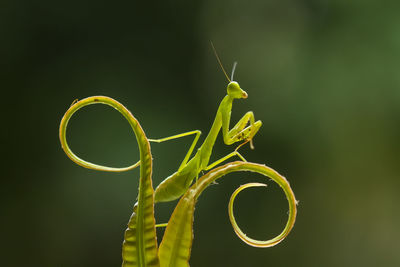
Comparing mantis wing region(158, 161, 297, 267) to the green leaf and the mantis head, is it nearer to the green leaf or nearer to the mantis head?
the green leaf

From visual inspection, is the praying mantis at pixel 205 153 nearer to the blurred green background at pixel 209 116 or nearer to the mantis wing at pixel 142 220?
the mantis wing at pixel 142 220

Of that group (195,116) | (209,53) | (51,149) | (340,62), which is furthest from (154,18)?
(340,62)

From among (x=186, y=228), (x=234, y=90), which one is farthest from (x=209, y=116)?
(x=186, y=228)

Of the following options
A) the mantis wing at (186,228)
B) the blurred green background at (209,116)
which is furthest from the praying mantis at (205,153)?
the blurred green background at (209,116)

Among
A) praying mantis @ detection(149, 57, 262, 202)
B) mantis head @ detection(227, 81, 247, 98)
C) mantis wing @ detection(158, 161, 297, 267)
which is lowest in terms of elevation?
mantis wing @ detection(158, 161, 297, 267)

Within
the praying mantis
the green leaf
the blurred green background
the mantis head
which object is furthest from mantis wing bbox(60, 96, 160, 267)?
the blurred green background

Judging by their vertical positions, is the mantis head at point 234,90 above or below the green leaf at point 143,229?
above

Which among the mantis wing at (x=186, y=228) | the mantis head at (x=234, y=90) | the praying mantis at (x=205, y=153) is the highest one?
the mantis head at (x=234, y=90)

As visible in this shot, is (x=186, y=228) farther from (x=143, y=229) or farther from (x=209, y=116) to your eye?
(x=209, y=116)

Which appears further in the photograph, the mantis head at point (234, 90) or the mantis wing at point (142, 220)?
the mantis head at point (234, 90)
